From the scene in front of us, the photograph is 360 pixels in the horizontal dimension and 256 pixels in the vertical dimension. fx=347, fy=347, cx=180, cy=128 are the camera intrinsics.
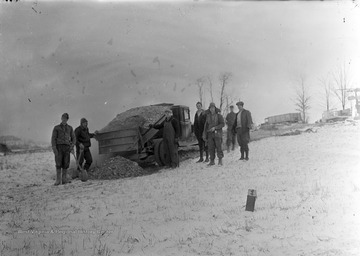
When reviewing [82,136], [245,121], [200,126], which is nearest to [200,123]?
[200,126]

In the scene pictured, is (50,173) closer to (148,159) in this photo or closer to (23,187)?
(23,187)

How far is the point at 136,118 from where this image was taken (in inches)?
400

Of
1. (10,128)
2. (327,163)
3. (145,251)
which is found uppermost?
(10,128)

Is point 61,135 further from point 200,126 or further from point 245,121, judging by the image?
point 245,121

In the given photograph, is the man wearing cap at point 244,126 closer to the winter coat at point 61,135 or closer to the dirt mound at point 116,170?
the dirt mound at point 116,170

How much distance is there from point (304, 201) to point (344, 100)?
3.21 meters

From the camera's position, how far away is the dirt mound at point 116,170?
28.2 feet

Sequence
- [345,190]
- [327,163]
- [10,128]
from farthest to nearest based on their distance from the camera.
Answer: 1. [327,163]
2. [10,128]
3. [345,190]

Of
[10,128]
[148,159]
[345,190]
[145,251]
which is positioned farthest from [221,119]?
[145,251]

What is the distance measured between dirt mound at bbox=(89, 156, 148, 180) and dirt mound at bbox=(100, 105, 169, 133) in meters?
1.16

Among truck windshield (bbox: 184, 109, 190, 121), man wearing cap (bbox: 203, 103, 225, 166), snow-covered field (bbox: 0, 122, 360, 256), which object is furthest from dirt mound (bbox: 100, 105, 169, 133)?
snow-covered field (bbox: 0, 122, 360, 256)

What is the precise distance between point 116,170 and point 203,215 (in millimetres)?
4831

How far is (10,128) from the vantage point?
529 cm

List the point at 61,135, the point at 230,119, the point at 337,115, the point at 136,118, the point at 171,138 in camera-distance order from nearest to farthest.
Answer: the point at 61,135 < the point at 171,138 < the point at 136,118 < the point at 230,119 < the point at 337,115
